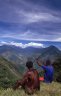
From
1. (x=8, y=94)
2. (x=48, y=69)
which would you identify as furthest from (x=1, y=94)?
(x=48, y=69)

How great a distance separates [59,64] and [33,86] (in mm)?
23137

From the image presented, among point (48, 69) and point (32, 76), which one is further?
point (48, 69)

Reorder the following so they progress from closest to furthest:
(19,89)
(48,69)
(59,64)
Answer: (19,89)
(48,69)
(59,64)

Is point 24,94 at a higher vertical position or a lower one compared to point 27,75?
lower

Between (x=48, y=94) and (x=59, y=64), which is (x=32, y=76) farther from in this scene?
(x=59, y=64)

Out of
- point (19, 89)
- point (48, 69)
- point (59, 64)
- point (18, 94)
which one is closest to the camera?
point (18, 94)

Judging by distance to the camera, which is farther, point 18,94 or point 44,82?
point 44,82

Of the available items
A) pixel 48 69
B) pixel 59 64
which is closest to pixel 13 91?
pixel 48 69

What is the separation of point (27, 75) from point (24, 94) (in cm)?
146

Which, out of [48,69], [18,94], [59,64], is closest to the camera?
[18,94]

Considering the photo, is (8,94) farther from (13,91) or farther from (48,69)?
(48,69)

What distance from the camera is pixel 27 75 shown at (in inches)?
776

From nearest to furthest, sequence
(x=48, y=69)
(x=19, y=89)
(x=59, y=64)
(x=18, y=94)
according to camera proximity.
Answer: (x=18, y=94), (x=19, y=89), (x=48, y=69), (x=59, y=64)

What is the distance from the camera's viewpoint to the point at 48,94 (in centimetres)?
1956
